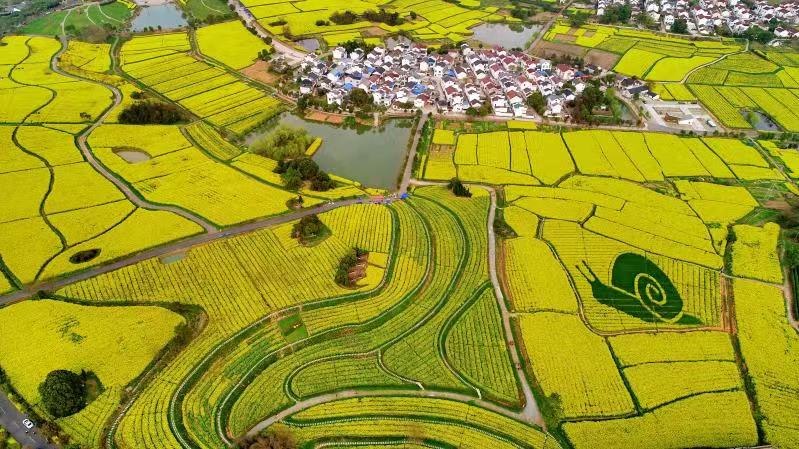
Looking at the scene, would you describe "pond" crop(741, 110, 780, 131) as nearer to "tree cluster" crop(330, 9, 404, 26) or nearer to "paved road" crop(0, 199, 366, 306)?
"paved road" crop(0, 199, 366, 306)

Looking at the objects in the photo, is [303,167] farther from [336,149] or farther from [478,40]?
[478,40]

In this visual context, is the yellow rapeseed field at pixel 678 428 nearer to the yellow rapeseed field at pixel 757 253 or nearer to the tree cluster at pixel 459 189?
the yellow rapeseed field at pixel 757 253

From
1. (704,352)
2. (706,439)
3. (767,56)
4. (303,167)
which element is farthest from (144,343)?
(767,56)

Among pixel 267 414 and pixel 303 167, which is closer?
pixel 267 414

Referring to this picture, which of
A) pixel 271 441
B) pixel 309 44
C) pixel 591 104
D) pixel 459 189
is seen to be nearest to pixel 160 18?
pixel 309 44

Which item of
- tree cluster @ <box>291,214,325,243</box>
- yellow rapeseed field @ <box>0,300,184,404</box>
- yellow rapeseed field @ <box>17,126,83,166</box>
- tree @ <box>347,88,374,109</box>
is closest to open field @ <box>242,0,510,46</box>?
tree @ <box>347,88,374,109</box>

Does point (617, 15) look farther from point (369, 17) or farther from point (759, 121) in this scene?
point (369, 17)

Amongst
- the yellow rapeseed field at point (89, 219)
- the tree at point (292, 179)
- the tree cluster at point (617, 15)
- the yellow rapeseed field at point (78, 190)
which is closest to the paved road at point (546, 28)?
the tree cluster at point (617, 15)
